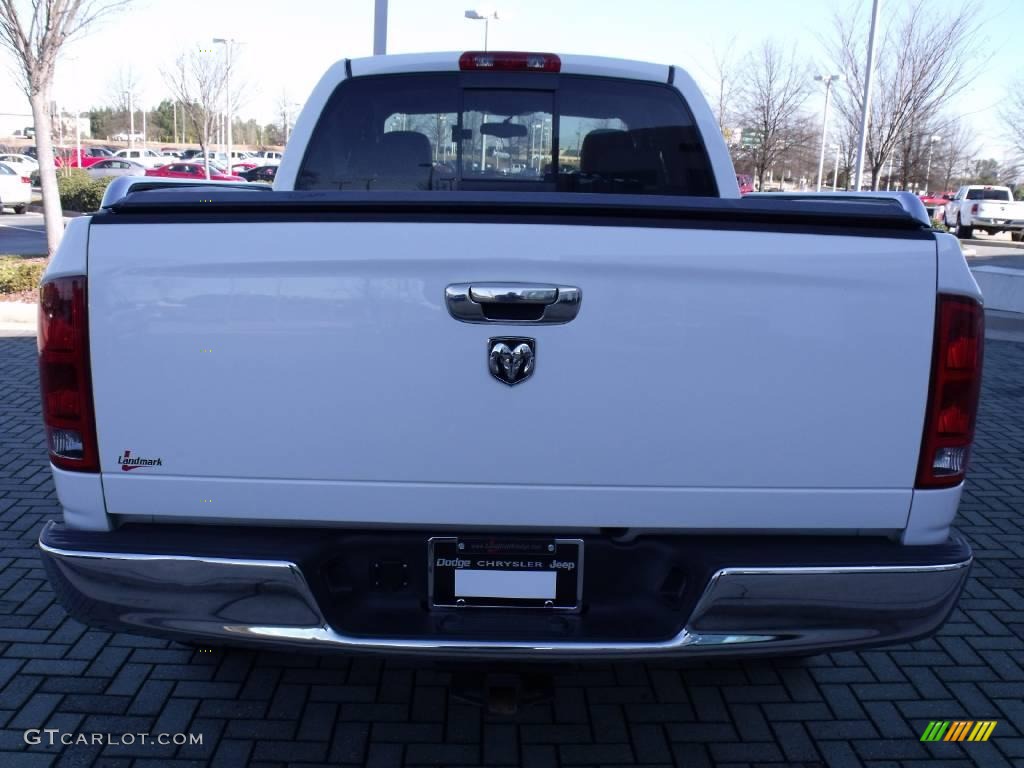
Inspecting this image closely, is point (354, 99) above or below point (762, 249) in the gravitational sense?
above

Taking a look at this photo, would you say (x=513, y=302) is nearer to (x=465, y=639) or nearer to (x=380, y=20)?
(x=465, y=639)

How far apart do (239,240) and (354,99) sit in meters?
2.14

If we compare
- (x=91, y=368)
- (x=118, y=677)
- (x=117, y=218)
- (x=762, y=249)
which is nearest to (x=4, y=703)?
(x=118, y=677)

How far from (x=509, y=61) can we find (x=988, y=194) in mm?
33873

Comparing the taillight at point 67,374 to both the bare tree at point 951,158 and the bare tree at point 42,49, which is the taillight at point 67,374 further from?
the bare tree at point 951,158

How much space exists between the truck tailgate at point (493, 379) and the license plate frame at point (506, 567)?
0.27ft

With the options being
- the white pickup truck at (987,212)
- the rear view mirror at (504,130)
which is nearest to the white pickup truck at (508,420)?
the rear view mirror at (504,130)

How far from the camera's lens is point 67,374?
234cm

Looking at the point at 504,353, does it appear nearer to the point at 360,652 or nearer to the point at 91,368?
the point at 360,652

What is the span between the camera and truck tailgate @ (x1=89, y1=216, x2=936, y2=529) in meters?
2.24

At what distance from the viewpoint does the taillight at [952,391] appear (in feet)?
7.52

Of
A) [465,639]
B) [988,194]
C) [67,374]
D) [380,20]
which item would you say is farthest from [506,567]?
[988,194]

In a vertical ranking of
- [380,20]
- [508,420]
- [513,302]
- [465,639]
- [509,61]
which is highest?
[380,20]

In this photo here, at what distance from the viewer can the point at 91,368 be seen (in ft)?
7.54
